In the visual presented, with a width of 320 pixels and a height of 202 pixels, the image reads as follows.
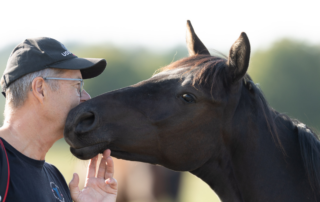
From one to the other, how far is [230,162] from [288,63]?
45.6 meters

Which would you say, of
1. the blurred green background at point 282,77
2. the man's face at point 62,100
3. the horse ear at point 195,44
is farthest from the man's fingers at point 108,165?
the blurred green background at point 282,77

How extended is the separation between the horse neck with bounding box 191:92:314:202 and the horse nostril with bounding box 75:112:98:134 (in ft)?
3.45

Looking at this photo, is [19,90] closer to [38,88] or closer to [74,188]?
[38,88]

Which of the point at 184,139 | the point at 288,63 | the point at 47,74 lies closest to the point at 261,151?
the point at 184,139

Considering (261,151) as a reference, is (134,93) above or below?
above

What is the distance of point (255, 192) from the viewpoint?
2.61 meters

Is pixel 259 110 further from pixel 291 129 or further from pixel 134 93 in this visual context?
pixel 134 93

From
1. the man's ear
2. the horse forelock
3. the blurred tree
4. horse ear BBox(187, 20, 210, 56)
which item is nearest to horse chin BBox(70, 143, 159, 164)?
the man's ear

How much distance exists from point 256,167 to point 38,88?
1.88 m

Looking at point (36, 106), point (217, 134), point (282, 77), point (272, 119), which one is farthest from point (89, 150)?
point (282, 77)

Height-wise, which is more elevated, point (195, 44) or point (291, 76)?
point (195, 44)

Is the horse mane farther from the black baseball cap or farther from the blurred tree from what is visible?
the blurred tree

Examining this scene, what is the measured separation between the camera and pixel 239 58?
254 centimetres

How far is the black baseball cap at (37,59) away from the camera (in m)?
2.14
